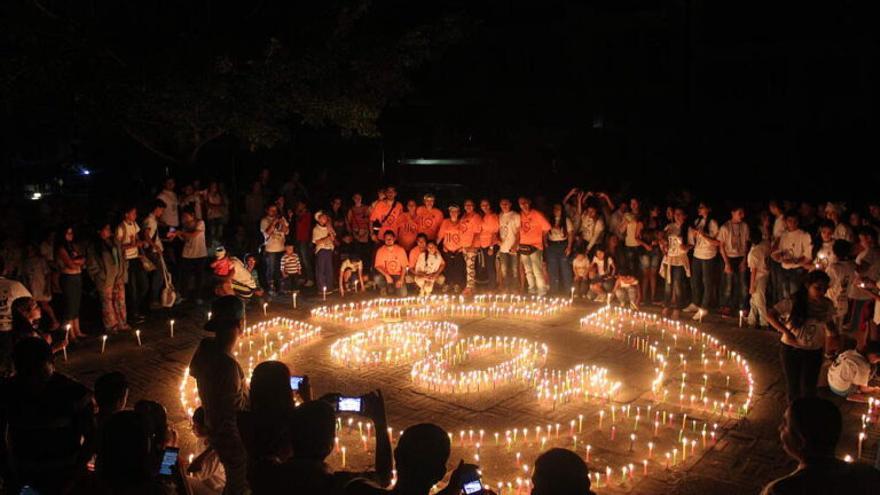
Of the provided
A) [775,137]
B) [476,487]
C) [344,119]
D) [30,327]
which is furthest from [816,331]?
[775,137]

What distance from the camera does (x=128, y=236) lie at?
12727mm

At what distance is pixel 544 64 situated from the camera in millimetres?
25016

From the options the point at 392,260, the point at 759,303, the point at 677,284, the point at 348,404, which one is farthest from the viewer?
the point at 392,260

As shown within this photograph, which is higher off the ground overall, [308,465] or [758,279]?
[758,279]

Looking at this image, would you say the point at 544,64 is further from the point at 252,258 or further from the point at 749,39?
the point at 252,258

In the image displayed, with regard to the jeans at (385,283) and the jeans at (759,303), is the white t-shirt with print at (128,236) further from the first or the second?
the jeans at (759,303)

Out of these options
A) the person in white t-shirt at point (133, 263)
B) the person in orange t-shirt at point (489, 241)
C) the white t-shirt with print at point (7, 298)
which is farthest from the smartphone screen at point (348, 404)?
the person in orange t-shirt at point (489, 241)

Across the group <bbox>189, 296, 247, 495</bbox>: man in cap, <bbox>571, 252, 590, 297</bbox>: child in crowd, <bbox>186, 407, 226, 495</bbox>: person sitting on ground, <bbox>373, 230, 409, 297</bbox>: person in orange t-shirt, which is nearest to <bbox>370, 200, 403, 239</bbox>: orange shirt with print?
<bbox>373, 230, 409, 297</bbox>: person in orange t-shirt

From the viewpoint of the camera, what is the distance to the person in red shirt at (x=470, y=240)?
14.8 m

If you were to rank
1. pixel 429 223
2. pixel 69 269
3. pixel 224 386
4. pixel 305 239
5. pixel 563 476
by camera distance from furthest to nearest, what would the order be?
1. pixel 305 239
2. pixel 429 223
3. pixel 69 269
4. pixel 224 386
5. pixel 563 476

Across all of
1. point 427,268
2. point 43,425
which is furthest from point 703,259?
point 43,425

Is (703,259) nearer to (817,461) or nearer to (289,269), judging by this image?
(289,269)

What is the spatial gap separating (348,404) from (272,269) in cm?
975

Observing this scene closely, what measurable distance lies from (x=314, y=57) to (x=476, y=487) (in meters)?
14.4
